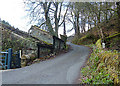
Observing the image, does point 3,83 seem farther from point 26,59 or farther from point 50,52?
point 50,52

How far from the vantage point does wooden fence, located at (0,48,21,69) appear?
19.9ft

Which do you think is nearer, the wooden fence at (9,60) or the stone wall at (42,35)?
the wooden fence at (9,60)

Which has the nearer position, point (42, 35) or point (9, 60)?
point (9, 60)

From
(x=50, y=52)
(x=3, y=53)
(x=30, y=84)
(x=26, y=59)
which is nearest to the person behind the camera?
(x=30, y=84)

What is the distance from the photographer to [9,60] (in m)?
6.09

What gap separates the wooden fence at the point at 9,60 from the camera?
606 cm

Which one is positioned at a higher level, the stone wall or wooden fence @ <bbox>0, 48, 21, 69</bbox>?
the stone wall

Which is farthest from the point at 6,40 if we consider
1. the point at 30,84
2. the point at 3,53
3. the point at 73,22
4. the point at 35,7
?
the point at 73,22

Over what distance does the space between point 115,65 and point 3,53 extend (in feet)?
20.9

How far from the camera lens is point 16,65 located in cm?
645

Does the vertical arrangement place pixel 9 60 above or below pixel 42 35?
below

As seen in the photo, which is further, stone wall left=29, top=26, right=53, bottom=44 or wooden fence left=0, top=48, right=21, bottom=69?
stone wall left=29, top=26, right=53, bottom=44

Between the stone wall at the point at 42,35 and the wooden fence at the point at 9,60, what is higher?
the stone wall at the point at 42,35

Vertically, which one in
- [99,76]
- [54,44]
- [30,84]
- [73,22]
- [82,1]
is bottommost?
[30,84]
